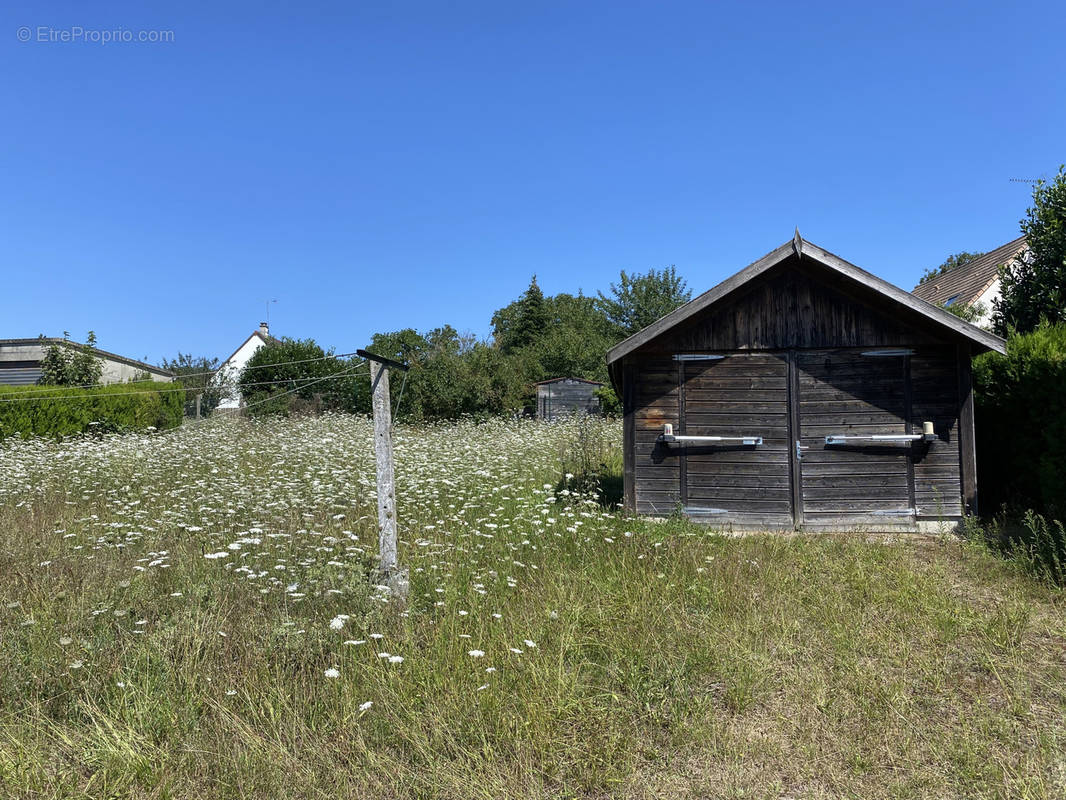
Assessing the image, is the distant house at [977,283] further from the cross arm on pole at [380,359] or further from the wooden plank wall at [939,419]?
the cross arm on pole at [380,359]

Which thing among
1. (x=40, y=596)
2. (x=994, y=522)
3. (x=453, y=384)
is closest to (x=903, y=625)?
(x=994, y=522)

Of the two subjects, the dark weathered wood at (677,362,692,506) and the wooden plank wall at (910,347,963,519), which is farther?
the dark weathered wood at (677,362,692,506)

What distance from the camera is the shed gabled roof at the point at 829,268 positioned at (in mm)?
8172

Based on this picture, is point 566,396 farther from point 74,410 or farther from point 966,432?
point 966,432

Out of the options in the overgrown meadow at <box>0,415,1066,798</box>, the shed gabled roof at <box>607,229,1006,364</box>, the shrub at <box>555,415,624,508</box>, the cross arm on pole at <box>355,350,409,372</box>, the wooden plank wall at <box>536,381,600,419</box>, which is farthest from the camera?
the wooden plank wall at <box>536,381,600,419</box>

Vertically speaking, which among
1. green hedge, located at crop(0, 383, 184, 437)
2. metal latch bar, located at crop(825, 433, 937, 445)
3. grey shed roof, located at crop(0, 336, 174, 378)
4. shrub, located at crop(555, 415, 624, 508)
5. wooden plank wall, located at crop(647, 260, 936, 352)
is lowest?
shrub, located at crop(555, 415, 624, 508)

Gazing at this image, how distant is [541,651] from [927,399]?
715cm

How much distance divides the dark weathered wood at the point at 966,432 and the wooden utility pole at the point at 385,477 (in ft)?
25.3

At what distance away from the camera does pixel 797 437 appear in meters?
9.11

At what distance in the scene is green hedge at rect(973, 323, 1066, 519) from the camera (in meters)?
7.70

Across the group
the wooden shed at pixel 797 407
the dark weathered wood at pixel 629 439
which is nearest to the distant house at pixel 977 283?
the wooden shed at pixel 797 407

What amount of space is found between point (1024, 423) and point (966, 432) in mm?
951

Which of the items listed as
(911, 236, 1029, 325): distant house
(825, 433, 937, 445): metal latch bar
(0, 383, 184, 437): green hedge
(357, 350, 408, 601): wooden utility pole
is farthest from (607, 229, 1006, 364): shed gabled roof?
(911, 236, 1029, 325): distant house

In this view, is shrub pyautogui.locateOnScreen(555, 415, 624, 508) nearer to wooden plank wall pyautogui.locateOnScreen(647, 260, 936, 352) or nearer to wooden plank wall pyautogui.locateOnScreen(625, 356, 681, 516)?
Answer: wooden plank wall pyautogui.locateOnScreen(625, 356, 681, 516)
